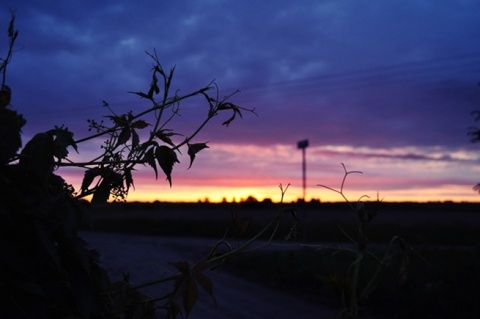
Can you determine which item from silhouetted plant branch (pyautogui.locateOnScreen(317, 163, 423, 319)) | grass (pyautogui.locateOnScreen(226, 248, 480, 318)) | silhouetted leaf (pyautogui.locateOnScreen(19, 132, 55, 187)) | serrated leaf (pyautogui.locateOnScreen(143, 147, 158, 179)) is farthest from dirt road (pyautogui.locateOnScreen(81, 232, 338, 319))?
silhouetted plant branch (pyautogui.locateOnScreen(317, 163, 423, 319))

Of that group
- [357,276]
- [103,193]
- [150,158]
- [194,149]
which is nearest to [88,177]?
[103,193]

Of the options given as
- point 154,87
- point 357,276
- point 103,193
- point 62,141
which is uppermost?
point 154,87

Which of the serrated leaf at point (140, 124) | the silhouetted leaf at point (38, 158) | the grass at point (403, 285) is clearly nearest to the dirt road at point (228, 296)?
the grass at point (403, 285)

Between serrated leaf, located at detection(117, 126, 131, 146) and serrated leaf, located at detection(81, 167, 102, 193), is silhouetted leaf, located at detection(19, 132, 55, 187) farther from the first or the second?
serrated leaf, located at detection(117, 126, 131, 146)

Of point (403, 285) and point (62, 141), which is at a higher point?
point (62, 141)

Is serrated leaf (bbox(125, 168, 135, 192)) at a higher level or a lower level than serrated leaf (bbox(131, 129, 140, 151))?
lower

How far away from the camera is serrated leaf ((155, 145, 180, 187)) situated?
148cm

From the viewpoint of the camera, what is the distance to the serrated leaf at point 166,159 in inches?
58.1

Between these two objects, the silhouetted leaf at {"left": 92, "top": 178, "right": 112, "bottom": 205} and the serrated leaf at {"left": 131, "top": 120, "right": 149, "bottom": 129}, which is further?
the serrated leaf at {"left": 131, "top": 120, "right": 149, "bottom": 129}

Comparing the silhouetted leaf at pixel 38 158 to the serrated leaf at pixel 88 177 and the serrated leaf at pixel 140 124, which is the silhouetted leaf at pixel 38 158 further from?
the serrated leaf at pixel 140 124

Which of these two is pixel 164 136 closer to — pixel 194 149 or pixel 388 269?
pixel 194 149

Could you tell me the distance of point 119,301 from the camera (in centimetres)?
147

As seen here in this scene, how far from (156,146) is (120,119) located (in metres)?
0.20

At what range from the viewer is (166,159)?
148 centimetres
